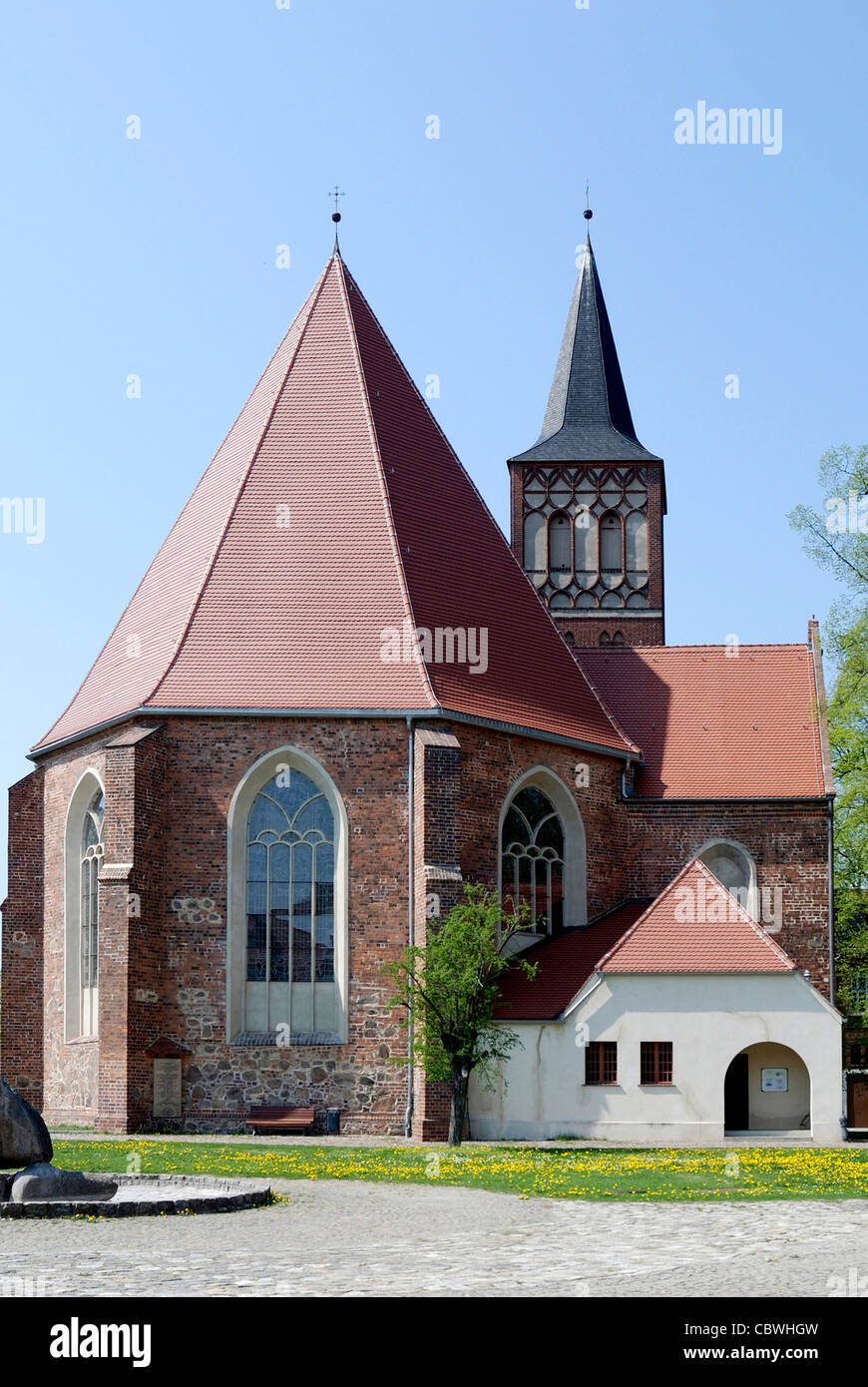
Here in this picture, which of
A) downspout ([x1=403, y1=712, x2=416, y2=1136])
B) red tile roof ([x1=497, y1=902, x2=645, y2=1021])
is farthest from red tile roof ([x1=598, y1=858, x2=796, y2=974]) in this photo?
downspout ([x1=403, y1=712, x2=416, y2=1136])

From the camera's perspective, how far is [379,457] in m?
30.3

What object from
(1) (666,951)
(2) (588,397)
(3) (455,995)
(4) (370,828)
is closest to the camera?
(3) (455,995)

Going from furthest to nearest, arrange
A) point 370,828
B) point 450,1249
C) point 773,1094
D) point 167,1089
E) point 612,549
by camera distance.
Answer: point 612,549
point 370,828
point 773,1094
point 167,1089
point 450,1249

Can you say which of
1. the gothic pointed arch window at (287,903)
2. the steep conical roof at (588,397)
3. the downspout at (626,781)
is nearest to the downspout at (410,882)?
the gothic pointed arch window at (287,903)

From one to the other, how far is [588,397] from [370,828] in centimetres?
2281

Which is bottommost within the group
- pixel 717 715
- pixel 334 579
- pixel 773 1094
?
pixel 773 1094

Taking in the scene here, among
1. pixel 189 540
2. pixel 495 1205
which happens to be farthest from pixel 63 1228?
pixel 189 540

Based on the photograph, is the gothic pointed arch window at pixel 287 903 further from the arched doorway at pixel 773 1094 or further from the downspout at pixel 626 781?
the downspout at pixel 626 781

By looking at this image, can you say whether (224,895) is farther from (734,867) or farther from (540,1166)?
(734,867)

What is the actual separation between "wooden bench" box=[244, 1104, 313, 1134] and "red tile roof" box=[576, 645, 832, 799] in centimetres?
940

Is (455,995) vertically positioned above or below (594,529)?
below

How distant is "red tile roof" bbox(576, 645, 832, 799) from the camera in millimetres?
31688

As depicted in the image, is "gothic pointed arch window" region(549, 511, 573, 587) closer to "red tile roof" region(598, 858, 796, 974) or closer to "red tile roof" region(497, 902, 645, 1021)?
"red tile roof" region(497, 902, 645, 1021)

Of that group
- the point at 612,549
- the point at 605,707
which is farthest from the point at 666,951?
the point at 612,549
